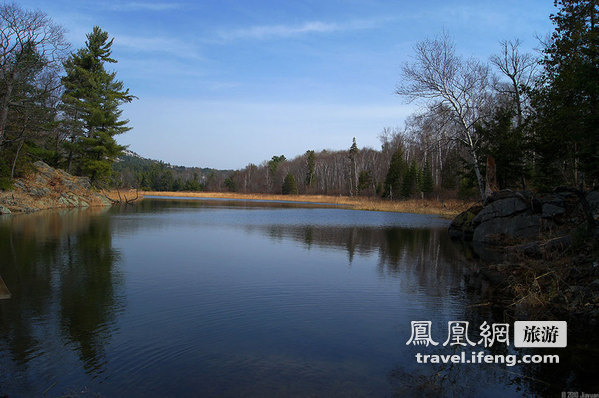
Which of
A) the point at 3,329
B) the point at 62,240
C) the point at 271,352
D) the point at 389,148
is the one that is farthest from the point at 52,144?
the point at 389,148

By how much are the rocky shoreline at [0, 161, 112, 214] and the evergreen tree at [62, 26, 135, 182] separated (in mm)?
2358

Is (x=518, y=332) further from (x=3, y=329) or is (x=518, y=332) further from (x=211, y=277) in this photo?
(x=3, y=329)

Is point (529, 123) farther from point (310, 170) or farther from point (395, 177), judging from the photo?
point (310, 170)

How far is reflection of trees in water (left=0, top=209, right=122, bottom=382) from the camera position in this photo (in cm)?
529

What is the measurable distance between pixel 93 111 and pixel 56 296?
33.5m

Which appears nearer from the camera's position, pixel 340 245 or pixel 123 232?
pixel 340 245

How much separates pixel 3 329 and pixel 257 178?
101259 mm

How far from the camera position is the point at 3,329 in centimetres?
574

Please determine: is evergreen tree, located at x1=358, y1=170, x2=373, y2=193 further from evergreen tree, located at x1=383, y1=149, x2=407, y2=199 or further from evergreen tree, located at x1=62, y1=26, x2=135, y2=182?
evergreen tree, located at x1=62, y1=26, x2=135, y2=182

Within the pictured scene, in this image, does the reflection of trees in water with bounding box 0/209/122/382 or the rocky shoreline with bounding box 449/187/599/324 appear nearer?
the reflection of trees in water with bounding box 0/209/122/382

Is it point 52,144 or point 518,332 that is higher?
point 52,144

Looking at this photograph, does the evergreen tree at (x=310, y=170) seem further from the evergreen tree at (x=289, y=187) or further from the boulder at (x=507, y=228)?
the boulder at (x=507, y=228)

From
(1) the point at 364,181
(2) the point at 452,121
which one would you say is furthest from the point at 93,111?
(1) the point at 364,181

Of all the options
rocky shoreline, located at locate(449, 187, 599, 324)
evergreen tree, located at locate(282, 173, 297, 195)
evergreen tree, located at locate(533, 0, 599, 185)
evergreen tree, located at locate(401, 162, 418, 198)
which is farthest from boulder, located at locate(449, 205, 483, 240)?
evergreen tree, located at locate(282, 173, 297, 195)
